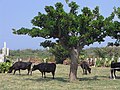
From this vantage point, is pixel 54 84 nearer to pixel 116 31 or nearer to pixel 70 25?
pixel 70 25

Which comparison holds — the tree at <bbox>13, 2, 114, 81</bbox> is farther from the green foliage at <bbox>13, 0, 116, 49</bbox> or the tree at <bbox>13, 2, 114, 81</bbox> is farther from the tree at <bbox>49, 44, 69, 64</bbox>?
the tree at <bbox>49, 44, 69, 64</bbox>

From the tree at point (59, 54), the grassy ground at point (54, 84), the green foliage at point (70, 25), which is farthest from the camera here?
the tree at point (59, 54)

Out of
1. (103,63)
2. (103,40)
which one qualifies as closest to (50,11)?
(103,40)

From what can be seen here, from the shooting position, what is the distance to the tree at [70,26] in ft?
66.6

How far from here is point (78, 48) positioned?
21.7 metres

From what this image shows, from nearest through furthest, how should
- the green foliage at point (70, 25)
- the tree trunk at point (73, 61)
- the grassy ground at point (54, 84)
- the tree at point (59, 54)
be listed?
the grassy ground at point (54, 84)
the green foliage at point (70, 25)
the tree trunk at point (73, 61)
the tree at point (59, 54)

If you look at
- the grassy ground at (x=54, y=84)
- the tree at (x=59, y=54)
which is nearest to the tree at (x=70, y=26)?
the grassy ground at (x=54, y=84)

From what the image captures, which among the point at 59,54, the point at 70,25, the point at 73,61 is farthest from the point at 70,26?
the point at 59,54

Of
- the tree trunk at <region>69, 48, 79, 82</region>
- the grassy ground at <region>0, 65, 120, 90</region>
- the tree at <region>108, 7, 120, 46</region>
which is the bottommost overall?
the grassy ground at <region>0, 65, 120, 90</region>

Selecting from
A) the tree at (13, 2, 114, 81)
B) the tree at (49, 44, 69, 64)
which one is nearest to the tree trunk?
the tree at (13, 2, 114, 81)

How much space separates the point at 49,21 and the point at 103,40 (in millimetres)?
3666

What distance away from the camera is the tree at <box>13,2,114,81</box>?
20.3 m

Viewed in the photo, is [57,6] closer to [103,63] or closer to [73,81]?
[73,81]

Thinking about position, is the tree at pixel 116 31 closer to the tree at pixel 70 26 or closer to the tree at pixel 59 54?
the tree at pixel 70 26
